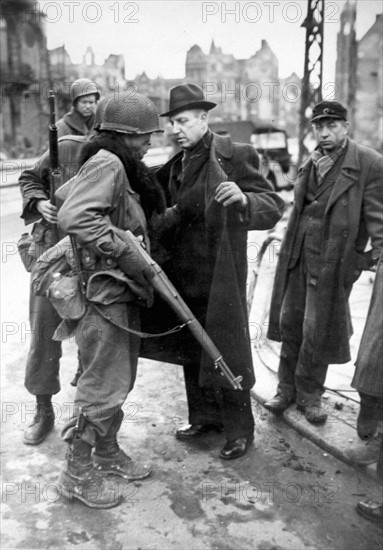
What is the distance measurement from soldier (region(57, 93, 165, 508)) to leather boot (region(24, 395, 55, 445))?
66 cm

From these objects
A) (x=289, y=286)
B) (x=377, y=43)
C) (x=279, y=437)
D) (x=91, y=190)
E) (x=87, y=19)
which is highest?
(x=377, y=43)

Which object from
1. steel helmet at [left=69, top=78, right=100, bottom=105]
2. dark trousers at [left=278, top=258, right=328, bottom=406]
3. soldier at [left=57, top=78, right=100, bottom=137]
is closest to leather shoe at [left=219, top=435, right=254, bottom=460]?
dark trousers at [left=278, top=258, right=328, bottom=406]

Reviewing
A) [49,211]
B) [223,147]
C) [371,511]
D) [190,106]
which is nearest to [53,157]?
[49,211]

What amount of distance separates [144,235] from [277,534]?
5.44ft

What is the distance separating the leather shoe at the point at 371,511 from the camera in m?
2.97

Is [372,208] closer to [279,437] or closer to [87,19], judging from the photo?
[279,437]

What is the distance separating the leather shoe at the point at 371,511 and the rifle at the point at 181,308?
2.92 feet

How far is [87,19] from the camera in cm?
495

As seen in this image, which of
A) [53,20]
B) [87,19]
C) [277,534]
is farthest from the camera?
[53,20]

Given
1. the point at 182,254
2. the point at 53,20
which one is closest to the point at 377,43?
the point at 53,20

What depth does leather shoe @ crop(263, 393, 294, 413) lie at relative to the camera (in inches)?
163

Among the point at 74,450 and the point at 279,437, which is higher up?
the point at 74,450

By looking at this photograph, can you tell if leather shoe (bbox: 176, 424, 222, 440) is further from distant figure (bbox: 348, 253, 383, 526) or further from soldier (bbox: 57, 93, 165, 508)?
distant figure (bbox: 348, 253, 383, 526)

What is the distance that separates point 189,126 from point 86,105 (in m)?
1.18
